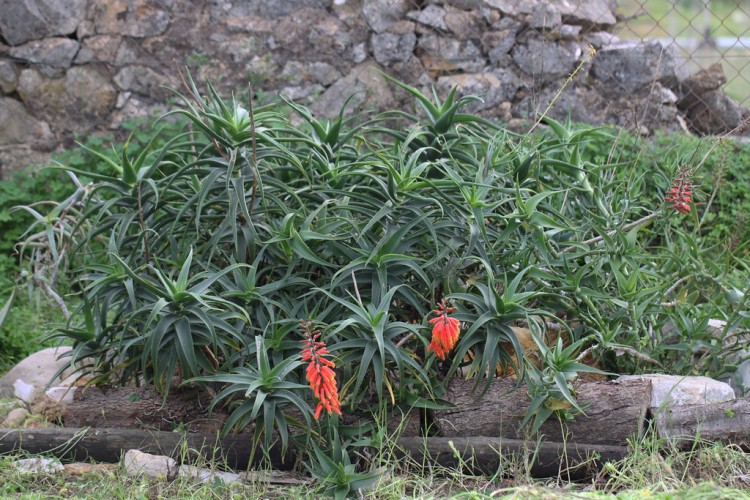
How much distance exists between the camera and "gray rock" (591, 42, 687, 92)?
5391 mm

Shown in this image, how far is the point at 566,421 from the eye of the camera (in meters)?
2.84

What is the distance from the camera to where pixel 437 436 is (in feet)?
Result: 9.61

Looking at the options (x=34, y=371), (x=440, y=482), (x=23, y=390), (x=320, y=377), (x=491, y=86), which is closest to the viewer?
(x=320, y=377)

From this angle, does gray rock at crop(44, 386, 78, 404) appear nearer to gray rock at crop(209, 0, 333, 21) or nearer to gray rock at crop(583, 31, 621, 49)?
gray rock at crop(209, 0, 333, 21)

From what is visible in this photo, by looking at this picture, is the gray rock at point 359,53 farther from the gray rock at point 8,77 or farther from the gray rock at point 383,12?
the gray rock at point 8,77

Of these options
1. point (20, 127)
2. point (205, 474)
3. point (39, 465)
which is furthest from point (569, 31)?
point (39, 465)

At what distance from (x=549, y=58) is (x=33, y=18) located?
132 inches

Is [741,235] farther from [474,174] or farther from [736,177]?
[474,174]

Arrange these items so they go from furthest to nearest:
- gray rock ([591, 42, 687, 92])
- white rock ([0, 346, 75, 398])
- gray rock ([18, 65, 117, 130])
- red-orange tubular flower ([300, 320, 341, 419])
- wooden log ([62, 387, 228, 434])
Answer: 1. gray rock ([18, 65, 117, 130])
2. gray rock ([591, 42, 687, 92])
3. white rock ([0, 346, 75, 398])
4. wooden log ([62, 387, 228, 434])
5. red-orange tubular flower ([300, 320, 341, 419])

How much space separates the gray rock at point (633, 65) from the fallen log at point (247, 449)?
326 cm

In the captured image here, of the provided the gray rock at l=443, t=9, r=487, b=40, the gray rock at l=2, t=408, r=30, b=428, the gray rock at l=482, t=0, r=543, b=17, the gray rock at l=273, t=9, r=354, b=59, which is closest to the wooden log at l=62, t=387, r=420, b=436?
the gray rock at l=2, t=408, r=30, b=428

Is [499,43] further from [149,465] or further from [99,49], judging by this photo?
[149,465]

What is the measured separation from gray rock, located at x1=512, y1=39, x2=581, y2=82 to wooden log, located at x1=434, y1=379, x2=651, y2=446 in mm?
3031

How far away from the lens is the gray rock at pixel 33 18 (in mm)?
5398
